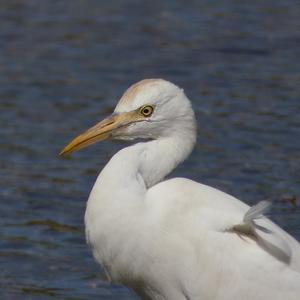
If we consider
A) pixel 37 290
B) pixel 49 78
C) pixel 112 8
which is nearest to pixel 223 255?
pixel 37 290

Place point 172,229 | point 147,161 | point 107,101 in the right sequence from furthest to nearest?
point 107,101 → point 147,161 → point 172,229

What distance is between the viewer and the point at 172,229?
7.48m

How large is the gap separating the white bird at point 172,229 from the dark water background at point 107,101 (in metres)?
1.80

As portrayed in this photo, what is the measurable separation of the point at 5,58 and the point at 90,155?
3081 mm

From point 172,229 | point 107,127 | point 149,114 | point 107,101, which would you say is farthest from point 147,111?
point 107,101

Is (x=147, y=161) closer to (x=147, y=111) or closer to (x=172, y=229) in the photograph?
(x=147, y=111)

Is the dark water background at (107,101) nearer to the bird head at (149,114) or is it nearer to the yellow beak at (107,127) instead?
the yellow beak at (107,127)

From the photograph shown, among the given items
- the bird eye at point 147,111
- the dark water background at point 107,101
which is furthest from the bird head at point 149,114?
the dark water background at point 107,101

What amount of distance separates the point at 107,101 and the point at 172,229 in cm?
569

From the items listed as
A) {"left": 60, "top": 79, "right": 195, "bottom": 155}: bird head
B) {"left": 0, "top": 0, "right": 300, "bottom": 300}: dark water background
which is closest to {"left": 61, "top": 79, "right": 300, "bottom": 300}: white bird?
{"left": 60, "top": 79, "right": 195, "bottom": 155}: bird head

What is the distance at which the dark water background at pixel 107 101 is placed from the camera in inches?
398

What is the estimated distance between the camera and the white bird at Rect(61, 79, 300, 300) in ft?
24.4

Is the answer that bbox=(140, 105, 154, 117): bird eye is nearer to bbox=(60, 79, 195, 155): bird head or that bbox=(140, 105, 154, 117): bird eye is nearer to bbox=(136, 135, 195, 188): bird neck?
bbox=(60, 79, 195, 155): bird head

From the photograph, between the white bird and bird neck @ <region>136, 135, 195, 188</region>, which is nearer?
the white bird
